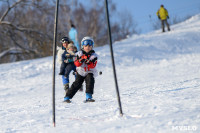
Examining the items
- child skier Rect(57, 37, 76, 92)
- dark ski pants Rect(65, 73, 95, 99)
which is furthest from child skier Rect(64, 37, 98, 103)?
child skier Rect(57, 37, 76, 92)

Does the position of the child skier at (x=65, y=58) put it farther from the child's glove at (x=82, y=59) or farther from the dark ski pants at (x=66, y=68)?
the child's glove at (x=82, y=59)

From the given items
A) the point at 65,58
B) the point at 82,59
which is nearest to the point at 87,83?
the point at 82,59

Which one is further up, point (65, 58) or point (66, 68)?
point (65, 58)

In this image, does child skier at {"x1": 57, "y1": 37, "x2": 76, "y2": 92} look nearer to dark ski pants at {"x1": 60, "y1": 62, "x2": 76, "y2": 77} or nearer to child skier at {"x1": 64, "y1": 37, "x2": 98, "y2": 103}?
dark ski pants at {"x1": 60, "y1": 62, "x2": 76, "y2": 77}

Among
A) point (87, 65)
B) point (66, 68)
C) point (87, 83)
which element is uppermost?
point (66, 68)

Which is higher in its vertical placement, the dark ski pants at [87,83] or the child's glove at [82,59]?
the child's glove at [82,59]

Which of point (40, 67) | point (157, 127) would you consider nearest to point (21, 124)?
point (157, 127)

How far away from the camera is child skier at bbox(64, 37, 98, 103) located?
5004 millimetres

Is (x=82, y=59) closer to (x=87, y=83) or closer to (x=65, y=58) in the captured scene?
(x=87, y=83)

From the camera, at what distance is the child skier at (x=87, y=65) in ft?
16.4

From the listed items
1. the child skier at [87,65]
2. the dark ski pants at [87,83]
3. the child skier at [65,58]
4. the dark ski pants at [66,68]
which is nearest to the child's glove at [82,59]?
the child skier at [87,65]

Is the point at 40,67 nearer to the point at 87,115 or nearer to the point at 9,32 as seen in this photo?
the point at 9,32

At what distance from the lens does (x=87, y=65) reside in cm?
511

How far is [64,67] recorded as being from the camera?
21.1 ft
